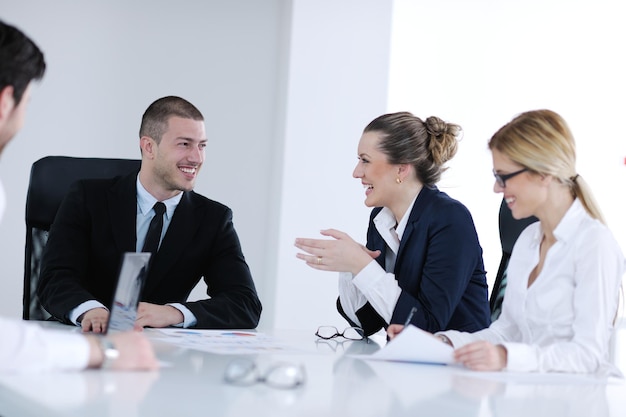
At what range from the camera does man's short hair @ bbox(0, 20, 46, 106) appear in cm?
141

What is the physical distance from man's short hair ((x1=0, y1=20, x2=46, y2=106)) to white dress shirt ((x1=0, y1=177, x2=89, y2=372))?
1.27ft

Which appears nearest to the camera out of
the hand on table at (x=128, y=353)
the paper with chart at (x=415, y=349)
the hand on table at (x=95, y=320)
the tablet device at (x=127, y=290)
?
the hand on table at (x=128, y=353)

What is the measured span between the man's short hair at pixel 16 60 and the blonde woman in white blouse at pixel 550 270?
3.46 feet

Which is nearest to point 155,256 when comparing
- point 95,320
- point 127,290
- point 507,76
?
point 95,320

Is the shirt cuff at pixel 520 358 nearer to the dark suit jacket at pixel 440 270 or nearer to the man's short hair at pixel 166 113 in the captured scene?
the dark suit jacket at pixel 440 270

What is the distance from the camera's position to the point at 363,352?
2.16m

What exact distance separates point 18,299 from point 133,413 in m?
4.06

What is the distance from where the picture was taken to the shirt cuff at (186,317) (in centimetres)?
256

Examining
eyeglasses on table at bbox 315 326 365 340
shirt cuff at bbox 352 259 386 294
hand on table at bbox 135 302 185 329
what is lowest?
eyeglasses on table at bbox 315 326 365 340

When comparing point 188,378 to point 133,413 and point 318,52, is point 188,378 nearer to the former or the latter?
point 133,413

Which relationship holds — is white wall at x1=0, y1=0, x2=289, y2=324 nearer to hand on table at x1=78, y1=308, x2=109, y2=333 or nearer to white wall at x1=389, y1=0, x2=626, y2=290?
white wall at x1=389, y1=0, x2=626, y2=290

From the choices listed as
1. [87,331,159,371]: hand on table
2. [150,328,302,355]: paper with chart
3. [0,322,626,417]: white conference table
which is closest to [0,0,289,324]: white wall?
[150,328,302,355]: paper with chart

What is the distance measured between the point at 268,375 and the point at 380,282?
1.17m

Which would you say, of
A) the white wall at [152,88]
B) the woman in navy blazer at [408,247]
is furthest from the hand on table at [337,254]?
the white wall at [152,88]
